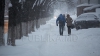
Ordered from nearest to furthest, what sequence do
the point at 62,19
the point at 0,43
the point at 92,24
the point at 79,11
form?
the point at 0,43, the point at 62,19, the point at 92,24, the point at 79,11

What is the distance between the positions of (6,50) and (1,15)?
2002 millimetres

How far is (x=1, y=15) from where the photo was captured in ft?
27.8

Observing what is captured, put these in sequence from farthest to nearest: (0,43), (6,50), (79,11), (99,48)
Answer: (79,11) < (99,48) < (0,43) < (6,50)

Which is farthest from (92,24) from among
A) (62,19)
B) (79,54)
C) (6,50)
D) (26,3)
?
(6,50)

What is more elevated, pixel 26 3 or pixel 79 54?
pixel 26 3

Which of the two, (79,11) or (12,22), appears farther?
(79,11)

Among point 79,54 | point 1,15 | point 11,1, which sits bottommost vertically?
point 79,54

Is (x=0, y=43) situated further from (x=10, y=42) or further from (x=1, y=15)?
(x=1, y=15)

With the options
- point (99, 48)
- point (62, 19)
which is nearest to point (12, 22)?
point (99, 48)

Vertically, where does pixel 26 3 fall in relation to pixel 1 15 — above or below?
above

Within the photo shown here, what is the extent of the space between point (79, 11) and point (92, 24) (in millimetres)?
20771

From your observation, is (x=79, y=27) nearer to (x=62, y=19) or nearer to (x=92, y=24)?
(x=92, y=24)

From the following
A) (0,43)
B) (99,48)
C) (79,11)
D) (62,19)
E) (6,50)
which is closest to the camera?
(6,50)

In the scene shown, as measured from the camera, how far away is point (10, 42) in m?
8.80
